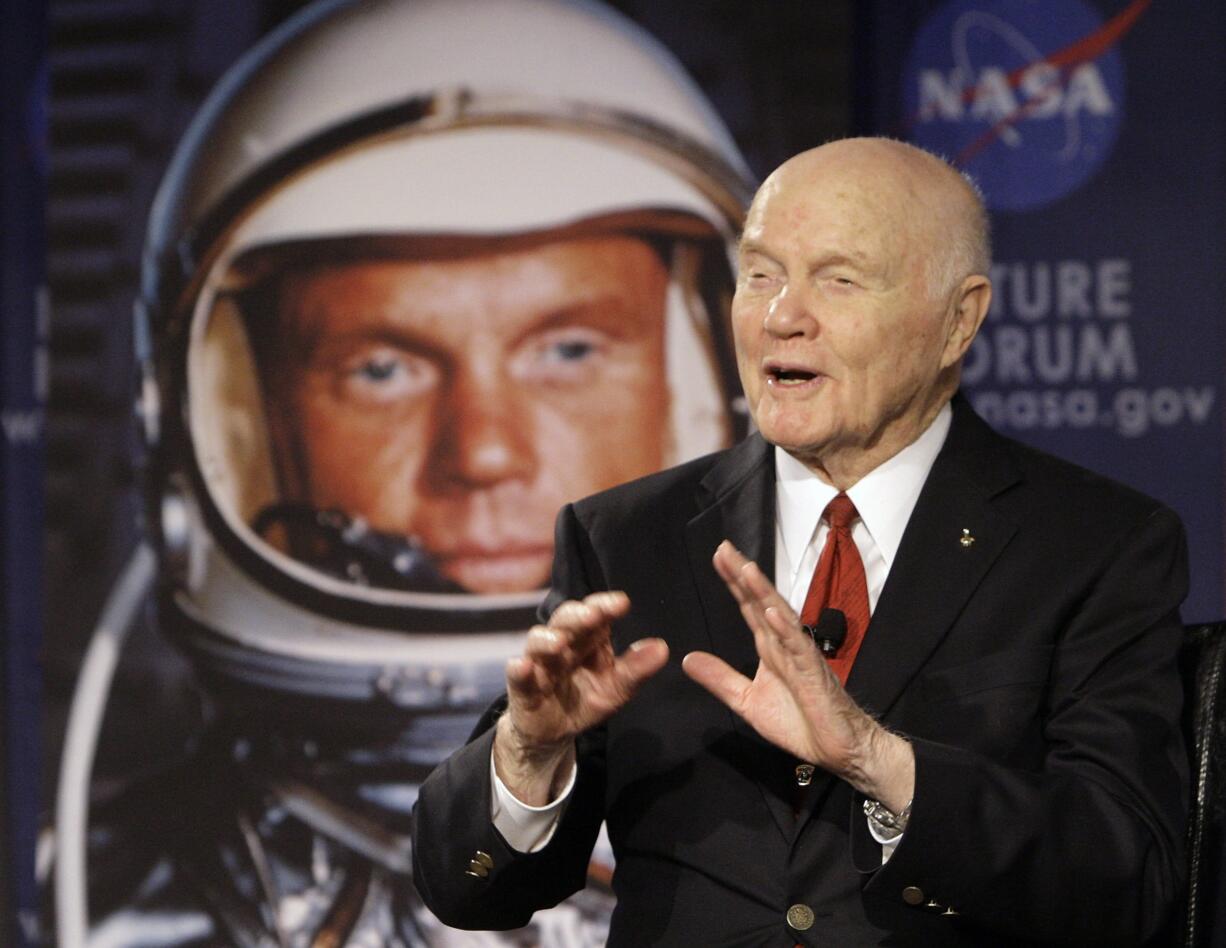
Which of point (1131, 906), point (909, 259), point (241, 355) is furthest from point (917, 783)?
point (241, 355)

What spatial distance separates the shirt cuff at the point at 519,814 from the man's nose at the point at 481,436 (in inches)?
58.0

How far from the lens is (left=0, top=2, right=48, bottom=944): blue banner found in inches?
149

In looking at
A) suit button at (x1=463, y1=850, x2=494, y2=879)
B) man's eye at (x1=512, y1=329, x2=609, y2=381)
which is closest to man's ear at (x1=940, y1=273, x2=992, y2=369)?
suit button at (x1=463, y1=850, x2=494, y2=879)

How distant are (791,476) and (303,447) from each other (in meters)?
1.59

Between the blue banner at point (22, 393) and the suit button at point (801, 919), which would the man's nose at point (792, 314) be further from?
the blue banner at point (22, 393)

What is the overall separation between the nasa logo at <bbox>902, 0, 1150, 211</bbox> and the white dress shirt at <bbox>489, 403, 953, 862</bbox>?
1.52m

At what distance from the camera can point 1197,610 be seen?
11.2ft

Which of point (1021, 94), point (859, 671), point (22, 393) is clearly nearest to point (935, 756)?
point (859, 671)

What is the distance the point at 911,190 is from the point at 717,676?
0.70m

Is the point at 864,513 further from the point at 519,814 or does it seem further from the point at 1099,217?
the point at 1099,217

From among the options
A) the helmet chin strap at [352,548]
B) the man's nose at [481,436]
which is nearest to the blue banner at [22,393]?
the helmet chin strap at [352,548]

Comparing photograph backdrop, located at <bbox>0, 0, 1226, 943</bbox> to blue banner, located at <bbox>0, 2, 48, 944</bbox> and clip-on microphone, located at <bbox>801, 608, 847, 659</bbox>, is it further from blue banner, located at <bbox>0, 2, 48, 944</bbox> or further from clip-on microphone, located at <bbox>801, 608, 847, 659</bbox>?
clip-on microphone, located at <bbox>801, 608, 847, 659</bbox>

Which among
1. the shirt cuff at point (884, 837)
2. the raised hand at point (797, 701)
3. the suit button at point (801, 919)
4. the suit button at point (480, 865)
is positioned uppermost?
the raised hand at point (797, 701)

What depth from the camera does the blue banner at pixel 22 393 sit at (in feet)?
12.4
